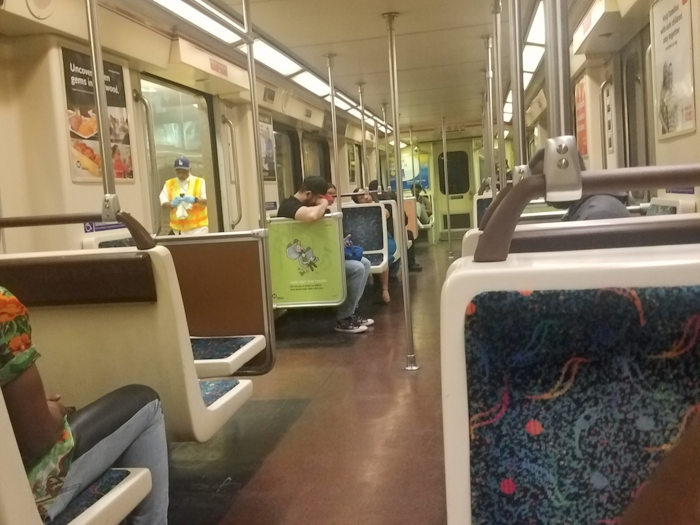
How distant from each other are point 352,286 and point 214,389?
311 centimetres

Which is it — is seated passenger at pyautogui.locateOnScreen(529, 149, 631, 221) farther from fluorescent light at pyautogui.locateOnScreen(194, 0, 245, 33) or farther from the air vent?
the air vent

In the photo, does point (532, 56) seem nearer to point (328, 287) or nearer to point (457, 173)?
point (328, 287)

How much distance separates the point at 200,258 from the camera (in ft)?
10.5

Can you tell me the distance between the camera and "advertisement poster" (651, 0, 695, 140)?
3232 mm

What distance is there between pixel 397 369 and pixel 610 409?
355 centimetres

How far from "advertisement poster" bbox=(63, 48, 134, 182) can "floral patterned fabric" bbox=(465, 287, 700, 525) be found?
3303 millimetres

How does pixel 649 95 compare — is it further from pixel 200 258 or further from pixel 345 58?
pixel 200 258

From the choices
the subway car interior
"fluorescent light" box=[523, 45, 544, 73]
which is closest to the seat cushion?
the subway car interior

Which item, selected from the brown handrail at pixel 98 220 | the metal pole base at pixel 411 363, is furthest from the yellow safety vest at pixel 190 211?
the brown handrail at pixel 98 220

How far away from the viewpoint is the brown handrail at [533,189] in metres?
0.93

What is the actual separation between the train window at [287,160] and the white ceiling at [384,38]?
1101 mm

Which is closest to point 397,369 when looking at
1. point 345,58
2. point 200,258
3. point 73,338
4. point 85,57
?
point 200,258

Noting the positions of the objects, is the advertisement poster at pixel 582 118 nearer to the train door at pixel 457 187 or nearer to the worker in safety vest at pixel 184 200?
the worker in safety vest at pixel 184 200

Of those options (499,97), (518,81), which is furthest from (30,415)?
(499,97)
